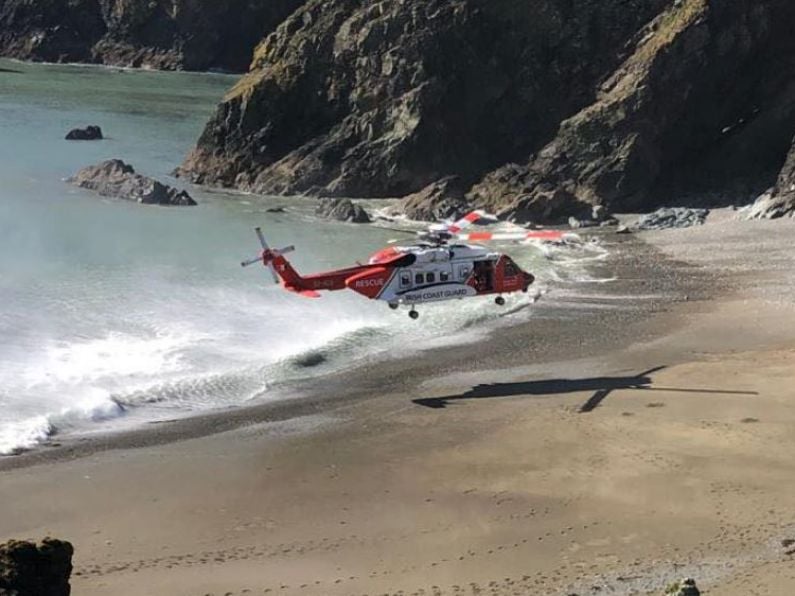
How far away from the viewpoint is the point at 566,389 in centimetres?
2722

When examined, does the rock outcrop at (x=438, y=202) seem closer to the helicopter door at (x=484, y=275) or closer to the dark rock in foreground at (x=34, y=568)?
the helicopter door at (x=484, y=275)

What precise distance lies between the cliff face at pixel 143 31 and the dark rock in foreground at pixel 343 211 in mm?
63504

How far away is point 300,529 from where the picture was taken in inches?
780

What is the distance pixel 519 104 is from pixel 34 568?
1647 inches

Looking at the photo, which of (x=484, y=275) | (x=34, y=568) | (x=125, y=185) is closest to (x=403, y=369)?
(x=484, y=275)

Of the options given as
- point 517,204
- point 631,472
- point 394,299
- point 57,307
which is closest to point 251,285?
point 57,307

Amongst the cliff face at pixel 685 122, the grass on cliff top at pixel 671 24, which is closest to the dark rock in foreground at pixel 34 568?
the cliff face at pixel 685 122

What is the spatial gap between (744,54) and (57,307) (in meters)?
29.5

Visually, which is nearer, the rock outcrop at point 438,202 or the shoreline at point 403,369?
the shoreline at point 403,369

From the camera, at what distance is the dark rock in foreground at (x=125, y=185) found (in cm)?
5194

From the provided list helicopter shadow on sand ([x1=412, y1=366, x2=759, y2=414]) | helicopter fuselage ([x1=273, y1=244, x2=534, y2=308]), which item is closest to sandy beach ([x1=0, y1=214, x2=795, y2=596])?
helicopter shadow on sand ([x1=412, y1=366, x2=759, y2=414])

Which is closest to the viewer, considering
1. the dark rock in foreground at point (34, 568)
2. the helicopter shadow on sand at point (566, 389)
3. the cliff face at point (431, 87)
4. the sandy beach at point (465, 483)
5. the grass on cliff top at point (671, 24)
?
the dark rock in foreground at point (34, 568)

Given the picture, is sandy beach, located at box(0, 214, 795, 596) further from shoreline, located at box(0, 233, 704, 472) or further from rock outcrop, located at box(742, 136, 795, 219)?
rock outcrop, located at box(742, 136, 795, 219)

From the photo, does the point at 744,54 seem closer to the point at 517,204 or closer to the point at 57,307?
the point at 517,204
